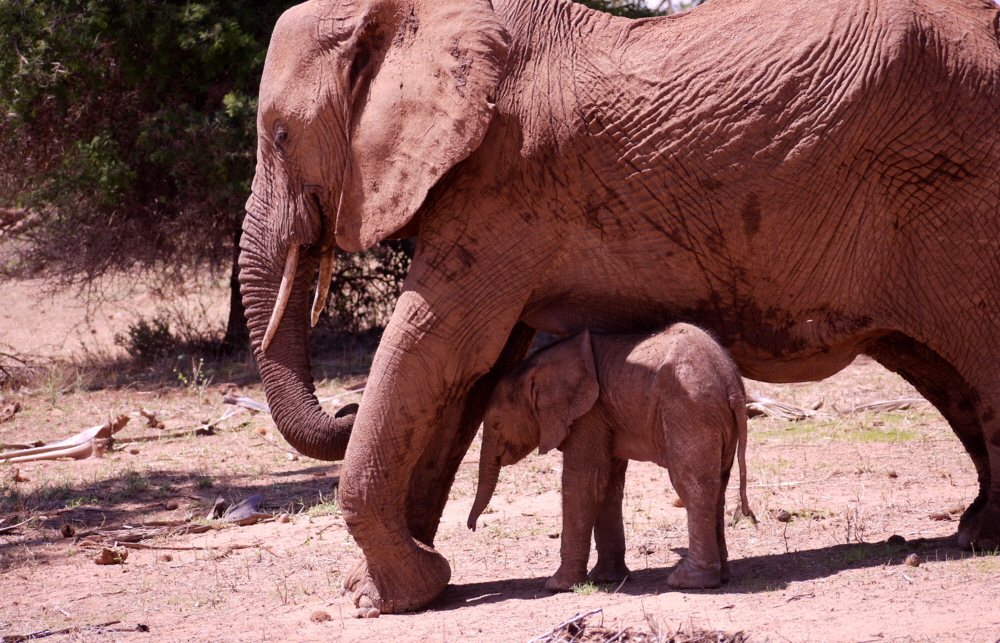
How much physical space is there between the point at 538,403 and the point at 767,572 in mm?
1326

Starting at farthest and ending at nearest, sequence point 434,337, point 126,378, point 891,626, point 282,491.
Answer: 1. point 126,378
2. point 282,491
3. point 434,337
4. point 891,626

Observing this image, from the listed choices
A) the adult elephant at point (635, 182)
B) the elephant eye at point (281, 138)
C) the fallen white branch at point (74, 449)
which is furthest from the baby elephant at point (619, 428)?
the fallen white branch at point (74, 449)

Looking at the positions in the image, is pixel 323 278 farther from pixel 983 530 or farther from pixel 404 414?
pixel 983 530

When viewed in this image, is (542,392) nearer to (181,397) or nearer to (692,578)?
(692,578)

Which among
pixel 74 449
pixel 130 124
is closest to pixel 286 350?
pixel 74 449

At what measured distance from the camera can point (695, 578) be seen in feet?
15.7

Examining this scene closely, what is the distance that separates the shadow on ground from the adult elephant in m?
0.22

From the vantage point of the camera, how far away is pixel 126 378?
1263 centimetres

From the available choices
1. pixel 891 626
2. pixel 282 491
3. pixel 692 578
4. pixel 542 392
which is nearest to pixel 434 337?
pixel 542 392

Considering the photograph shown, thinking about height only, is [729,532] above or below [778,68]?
below

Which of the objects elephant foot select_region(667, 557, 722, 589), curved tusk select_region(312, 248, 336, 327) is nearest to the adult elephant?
curved tusk select_region(312, 248, 336, 327)

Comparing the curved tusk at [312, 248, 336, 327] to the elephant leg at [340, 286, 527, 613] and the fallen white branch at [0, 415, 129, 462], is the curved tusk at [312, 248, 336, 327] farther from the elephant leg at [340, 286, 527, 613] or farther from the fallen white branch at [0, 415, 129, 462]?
the fallen white branch at [0, 415, 129, 462]

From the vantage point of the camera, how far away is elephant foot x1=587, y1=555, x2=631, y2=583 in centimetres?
520

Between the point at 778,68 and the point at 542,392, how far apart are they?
5.55ft
